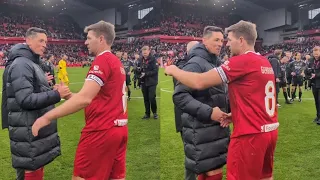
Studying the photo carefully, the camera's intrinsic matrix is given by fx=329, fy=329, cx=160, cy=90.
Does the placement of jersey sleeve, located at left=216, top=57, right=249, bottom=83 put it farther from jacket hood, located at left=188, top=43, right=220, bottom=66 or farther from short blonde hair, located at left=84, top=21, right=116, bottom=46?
short blonde hair, located at left=84, top=21, right=116, bottom=46

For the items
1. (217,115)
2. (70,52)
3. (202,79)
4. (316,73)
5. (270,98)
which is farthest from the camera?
(70,52)

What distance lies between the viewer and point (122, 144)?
10.1 feet

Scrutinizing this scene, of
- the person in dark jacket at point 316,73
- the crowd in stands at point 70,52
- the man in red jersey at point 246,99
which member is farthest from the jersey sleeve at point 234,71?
the crowd in stands at point 70,52

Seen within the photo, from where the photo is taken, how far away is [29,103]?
10.3 ft

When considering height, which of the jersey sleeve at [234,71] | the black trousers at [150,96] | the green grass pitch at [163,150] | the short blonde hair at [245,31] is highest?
the short blonde hair at [245,31]

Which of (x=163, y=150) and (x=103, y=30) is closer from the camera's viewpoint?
(x=103, y=30)

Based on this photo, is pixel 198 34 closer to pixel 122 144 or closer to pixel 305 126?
pixel 305 126

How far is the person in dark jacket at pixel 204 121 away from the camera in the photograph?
3.13 metres

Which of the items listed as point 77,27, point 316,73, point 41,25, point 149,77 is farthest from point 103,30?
point 41,25

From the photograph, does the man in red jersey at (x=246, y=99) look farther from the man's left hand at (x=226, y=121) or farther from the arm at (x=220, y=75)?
the man's left hand at (x=226, y=121)

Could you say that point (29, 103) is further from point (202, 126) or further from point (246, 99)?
point (246, 99)

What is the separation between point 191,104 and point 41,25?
52012 mm

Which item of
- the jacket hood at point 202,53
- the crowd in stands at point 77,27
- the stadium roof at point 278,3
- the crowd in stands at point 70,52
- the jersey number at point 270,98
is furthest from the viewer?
the crowd in stands at point 70,52

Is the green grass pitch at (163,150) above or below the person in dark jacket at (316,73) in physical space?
below
